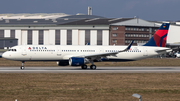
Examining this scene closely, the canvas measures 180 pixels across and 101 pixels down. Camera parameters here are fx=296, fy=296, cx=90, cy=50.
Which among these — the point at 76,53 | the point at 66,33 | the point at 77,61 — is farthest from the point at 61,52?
the point at 66,33

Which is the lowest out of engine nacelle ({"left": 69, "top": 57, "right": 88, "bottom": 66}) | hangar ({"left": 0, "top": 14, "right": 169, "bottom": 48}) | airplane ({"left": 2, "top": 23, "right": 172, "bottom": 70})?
engine nacelle ({"left": 69, "top": 57, "right": 88, "bottom": 66})

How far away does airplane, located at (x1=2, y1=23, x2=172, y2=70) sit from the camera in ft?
148

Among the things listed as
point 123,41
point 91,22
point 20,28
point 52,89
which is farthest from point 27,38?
point 52,89

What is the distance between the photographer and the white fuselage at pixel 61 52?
45.4 m

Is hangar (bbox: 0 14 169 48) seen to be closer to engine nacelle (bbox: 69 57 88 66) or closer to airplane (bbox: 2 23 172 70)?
airplane (bbox: 2 23 172 70)

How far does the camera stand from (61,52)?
155ft

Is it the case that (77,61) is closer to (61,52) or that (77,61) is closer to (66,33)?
(61,52)

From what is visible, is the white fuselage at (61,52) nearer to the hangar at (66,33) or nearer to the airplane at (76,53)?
the airplane at (76,53)

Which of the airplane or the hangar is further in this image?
the hangar

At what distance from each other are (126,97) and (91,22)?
10174 centimetres

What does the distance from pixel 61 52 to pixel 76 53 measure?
8.53 ft

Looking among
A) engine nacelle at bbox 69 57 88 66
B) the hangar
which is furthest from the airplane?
the hangar

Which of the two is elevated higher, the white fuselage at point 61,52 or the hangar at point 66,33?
the hangar at point 66,33

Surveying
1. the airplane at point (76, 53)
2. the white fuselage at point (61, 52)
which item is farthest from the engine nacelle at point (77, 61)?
the white fuselage at point (61, 52)
